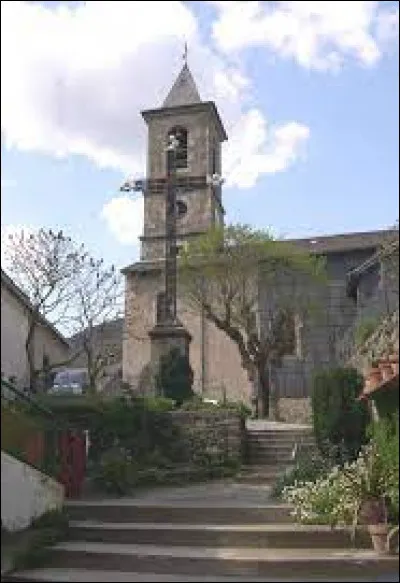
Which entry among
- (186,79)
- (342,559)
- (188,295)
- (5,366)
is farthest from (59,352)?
(186,79)

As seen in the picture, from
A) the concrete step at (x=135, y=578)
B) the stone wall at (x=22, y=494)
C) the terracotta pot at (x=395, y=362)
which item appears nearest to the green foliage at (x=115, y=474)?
the stone wall at (x=22, y=494)

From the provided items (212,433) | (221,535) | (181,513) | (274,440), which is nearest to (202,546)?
(221,535)

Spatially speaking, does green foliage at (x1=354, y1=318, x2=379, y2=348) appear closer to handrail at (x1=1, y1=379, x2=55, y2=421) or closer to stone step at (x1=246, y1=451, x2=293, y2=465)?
stone step at (x1=246, y1=451, x2=293, y2=465)

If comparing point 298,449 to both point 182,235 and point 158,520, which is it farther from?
point 182,235

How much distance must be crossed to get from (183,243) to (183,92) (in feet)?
46.1

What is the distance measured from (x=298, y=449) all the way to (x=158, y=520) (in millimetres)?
5901

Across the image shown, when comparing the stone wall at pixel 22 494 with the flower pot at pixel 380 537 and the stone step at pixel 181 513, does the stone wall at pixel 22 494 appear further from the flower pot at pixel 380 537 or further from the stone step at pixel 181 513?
the flower pot at pixel 380 537

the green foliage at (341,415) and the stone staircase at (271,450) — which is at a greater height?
the green foliage at (341,415)

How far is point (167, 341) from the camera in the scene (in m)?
23.7

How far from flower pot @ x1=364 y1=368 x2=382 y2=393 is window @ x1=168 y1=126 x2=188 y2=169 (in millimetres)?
35753

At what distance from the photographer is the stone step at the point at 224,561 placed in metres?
8.66

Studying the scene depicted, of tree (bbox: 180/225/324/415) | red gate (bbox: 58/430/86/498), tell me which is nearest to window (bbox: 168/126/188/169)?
tree (bbox: 180/225/324/415)

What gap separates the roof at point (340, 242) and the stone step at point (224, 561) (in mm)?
27415

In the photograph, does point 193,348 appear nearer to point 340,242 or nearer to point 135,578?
point 340,242
